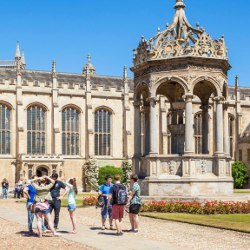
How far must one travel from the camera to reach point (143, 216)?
67.6ft

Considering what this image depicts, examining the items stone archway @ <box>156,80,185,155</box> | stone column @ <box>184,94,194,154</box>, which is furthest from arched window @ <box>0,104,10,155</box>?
stone column @ <box>184,94,194,154</box>

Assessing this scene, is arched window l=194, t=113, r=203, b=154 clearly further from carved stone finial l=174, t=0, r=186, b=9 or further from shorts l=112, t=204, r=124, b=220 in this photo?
shorts l=112, t=204, r=124, b=220

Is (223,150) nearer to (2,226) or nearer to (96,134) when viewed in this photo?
(2,226)

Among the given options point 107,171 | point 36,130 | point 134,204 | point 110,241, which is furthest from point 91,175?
point 110,241

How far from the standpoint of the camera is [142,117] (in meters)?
42.3

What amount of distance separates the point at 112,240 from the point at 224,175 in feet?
41.6

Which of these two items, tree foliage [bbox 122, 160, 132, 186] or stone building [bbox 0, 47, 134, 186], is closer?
stone building [bbox 0, 47, 134, 186]

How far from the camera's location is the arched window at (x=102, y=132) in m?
61.9

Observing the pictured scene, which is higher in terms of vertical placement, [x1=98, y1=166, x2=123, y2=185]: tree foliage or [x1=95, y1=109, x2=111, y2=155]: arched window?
[x1=95, y1=109, x2=111, y2=155]: arched window

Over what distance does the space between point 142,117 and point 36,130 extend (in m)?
20.1

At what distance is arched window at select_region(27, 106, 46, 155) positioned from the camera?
2311 inches

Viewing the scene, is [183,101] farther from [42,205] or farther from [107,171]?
[107,171]

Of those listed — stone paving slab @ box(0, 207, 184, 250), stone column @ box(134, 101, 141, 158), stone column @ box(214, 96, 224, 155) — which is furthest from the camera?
stone column @ box(134, 101, 141, 158)

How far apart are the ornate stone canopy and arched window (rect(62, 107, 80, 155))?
34292mm
